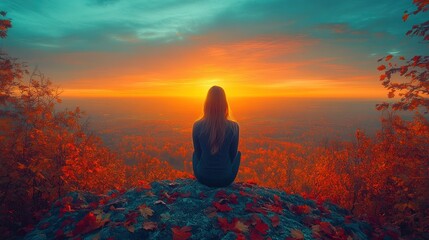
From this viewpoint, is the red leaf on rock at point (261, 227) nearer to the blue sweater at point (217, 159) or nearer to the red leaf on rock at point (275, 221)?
A: the red leaf on rock at point (275, 221)

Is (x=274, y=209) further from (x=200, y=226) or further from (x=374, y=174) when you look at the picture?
(x=374, y=174)

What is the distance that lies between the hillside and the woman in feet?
1.20

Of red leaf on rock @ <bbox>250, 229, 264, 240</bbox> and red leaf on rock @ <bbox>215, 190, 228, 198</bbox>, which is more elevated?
red leaf on rock @ <bbox>215, 190, 228, 198</bbox>

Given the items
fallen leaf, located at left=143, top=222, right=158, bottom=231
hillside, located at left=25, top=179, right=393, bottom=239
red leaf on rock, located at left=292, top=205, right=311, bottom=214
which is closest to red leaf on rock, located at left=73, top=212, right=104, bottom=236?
hillside, located at left=25, top=179, right=393, bottom=239

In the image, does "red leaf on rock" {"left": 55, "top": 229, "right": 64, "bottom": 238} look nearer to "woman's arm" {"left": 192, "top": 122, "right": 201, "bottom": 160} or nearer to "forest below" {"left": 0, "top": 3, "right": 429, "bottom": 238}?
"forest below" {"left": 0, "top": 3, "right": 429, "bottom": 238}

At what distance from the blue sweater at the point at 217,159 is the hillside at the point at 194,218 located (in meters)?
0.27

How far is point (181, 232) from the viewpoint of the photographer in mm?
3520

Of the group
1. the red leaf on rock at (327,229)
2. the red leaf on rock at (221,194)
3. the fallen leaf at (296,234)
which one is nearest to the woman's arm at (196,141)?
the red leaf on rock at (221,194)

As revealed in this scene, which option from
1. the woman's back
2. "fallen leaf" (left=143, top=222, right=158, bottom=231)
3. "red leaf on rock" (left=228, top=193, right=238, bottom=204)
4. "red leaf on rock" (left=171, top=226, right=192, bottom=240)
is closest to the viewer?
"red leaf on rock" (left=171, top=226, right=192, bottom=240)

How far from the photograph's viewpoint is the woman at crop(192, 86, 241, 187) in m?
4.83

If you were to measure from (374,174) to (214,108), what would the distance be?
29.7 feet

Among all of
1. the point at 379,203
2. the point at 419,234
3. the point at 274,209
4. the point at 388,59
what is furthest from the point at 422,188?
the point at 379,203

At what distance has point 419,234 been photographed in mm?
5371

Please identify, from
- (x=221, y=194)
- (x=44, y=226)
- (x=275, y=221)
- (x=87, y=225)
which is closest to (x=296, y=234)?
(x=275, y=221)
